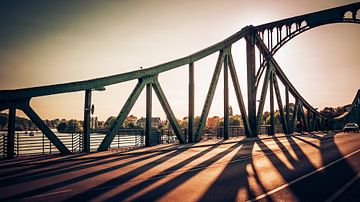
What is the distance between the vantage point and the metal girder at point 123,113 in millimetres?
16484

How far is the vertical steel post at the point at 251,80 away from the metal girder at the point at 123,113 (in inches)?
678

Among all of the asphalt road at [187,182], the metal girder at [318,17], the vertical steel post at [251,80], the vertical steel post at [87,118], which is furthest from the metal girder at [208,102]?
the asphalt road at [187,182]

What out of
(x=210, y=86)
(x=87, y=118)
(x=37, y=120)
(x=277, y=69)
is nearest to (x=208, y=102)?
(x=210, y=86)

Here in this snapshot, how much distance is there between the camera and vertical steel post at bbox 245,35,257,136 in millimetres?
32500

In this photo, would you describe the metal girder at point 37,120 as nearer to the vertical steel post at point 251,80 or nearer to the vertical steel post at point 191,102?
the vertical steel post at point 191,102

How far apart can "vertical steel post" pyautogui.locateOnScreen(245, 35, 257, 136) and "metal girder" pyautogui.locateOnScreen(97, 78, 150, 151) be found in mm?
17231

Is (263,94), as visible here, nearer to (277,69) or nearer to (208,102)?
(277,69)

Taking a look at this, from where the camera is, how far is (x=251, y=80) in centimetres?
3262

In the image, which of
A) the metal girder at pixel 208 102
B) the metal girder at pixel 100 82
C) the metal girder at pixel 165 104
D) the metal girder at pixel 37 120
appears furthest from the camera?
the metal girder at pixel 208 102

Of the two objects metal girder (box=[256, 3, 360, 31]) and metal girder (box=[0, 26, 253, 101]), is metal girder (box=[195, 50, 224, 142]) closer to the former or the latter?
metal girder (box=[0, 26, 253, 101])

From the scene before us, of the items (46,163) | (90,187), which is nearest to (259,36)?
(46,163)

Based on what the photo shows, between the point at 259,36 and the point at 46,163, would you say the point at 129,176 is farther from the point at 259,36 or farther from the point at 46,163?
the point at 259,36

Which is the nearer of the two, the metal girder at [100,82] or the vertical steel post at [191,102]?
the metal girder at [100,82]

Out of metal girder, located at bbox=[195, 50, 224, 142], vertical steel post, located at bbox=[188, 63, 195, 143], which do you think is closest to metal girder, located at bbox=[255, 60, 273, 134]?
metal girder, located at bbox=[195, 50, 224, 142]
